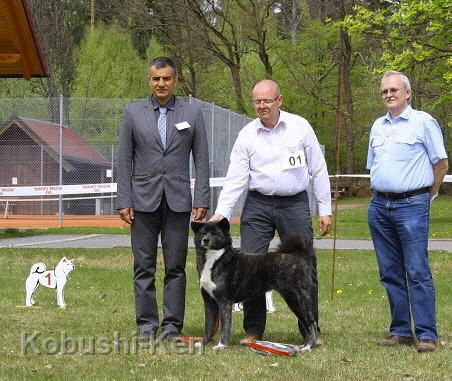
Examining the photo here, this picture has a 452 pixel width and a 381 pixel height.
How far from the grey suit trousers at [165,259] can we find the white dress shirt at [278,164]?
0.40m

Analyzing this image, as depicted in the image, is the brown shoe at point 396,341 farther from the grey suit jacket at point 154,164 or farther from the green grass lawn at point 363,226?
the green grass lawn at point 363,226

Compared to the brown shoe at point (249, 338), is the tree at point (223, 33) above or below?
above

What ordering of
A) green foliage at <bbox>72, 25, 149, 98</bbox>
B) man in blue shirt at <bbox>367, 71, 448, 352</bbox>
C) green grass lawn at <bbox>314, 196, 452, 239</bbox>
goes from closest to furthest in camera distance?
man in blue shirt at <bbox>367, 71, 448, 352</bbox> < green grass lawn at <bbox>314, 196, 452, 239</bbox> < green foliage at <bbox>72, 25, 149, 98</bbox>

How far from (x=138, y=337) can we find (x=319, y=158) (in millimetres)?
1997

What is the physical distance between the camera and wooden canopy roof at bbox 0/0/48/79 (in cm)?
909

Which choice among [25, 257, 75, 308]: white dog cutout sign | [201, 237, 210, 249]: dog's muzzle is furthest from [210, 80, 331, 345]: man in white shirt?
[25, 257, 75, 308]: white dog cutout sign

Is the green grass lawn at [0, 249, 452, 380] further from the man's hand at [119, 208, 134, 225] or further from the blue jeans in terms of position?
the man's hand at [119, 208, 134, 225]

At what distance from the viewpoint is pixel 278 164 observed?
6531mm

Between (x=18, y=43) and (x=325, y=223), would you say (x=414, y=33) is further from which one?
(x=325, y=223)

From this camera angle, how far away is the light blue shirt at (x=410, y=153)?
20.9 ft

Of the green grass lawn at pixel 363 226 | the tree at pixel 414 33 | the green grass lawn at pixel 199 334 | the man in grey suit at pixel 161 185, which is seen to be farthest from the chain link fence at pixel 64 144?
the man in grey suit at pixel 161 185

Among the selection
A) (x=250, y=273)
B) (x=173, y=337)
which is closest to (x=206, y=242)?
(x=250, y=273)

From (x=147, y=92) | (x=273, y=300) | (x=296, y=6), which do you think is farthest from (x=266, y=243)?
(x=296, y=6)

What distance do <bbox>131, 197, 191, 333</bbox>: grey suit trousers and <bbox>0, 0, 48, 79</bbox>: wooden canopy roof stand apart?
3.53 m
